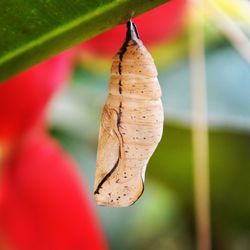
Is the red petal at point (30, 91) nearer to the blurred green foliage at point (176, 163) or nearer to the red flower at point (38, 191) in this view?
the red flower at point (38, 191)

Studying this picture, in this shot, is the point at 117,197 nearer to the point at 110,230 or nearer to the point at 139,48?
the point at 139,48

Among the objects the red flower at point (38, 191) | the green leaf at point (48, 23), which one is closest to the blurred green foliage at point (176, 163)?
the red flower at point (38, 191)

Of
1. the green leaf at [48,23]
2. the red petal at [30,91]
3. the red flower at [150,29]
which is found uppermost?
the red flower at [150,29]

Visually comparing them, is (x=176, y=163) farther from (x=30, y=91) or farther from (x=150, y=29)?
(x=30, y=91)

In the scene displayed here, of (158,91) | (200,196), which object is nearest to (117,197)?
(158,91)

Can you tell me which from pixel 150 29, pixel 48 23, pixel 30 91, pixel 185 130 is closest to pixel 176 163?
pixel 185 130

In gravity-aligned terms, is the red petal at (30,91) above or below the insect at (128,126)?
→ above

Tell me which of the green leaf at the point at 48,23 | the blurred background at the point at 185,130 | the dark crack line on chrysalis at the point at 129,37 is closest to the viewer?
the green leaf at the point at 48,23
